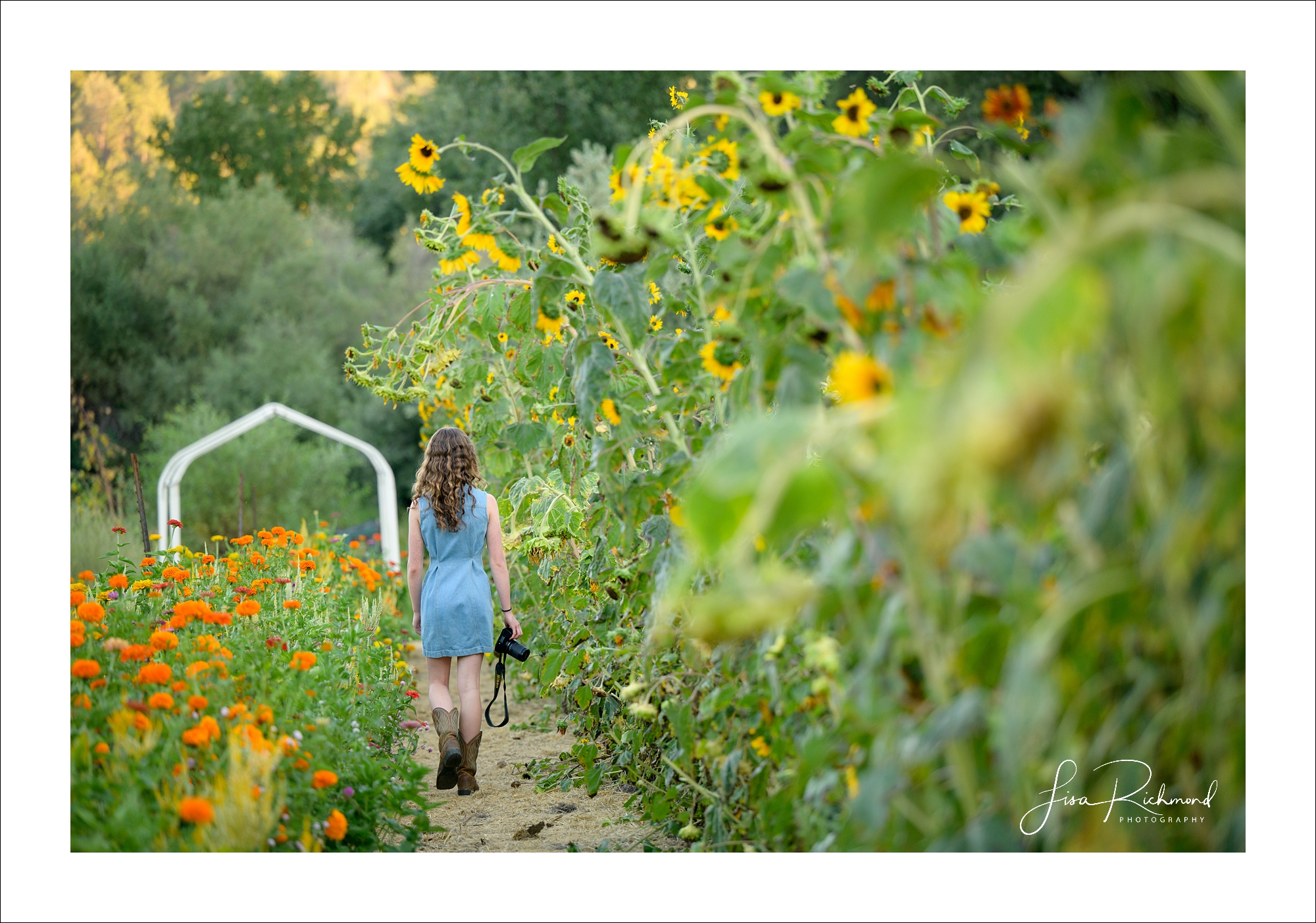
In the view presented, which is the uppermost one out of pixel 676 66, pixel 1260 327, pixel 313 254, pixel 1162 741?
pixel 313 254

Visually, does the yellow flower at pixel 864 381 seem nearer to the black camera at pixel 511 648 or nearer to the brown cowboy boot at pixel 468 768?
the black camera at pixel 511 648

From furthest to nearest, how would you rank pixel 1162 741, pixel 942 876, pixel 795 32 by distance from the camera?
1. pixel 795 32
2. pixel 942 876
3. pixel 1162 741

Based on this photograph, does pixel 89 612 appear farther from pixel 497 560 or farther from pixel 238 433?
pixel 238 433

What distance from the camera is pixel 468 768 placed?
3.25 meters

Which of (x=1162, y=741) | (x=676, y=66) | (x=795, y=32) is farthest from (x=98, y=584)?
(x=1162, y=741)

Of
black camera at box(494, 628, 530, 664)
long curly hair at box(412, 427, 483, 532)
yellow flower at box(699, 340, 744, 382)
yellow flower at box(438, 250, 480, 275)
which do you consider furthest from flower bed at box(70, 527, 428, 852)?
yellow flower at box(699, 340, 744, 382)

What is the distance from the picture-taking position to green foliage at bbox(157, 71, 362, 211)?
29.1 feet

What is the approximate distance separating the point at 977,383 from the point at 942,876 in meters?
1.19

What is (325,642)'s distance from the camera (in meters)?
3.17

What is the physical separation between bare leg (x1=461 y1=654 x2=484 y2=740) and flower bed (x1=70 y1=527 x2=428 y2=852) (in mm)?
249

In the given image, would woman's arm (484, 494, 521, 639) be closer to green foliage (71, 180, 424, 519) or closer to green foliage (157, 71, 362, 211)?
green foliage (71, 180, 424, 519)

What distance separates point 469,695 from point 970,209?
7.38ft

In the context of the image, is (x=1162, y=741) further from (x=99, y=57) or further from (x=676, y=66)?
(x=99, y=57)

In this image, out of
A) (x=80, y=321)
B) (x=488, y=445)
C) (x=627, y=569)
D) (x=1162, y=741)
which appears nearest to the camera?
(x=1162, y=741)
